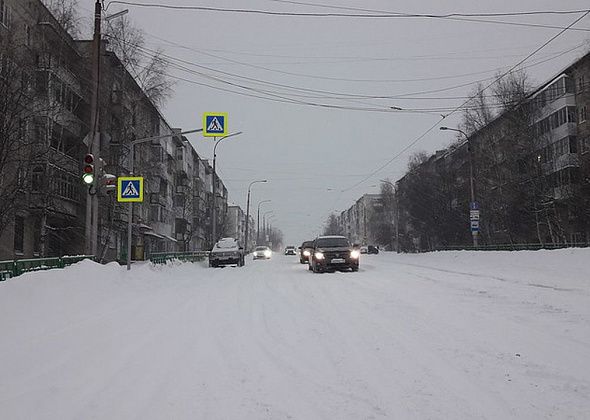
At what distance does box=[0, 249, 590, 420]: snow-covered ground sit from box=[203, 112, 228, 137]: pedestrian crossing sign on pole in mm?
8749

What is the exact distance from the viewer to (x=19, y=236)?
1195 inches

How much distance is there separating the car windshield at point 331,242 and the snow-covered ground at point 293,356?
40.4 ft

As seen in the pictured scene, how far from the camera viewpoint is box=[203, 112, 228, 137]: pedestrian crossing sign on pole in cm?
2027

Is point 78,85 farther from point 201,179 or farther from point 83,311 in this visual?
point 201,179

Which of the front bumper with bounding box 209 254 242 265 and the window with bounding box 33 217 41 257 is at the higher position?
the window with bounding box 33 217 41 257

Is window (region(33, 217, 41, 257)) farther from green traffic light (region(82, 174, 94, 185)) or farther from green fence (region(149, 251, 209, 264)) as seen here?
green traffic light (region(82, 174, 94, 185))

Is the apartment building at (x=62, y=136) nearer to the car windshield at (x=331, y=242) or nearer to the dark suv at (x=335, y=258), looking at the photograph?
the dark suv at (x=335, y=258)

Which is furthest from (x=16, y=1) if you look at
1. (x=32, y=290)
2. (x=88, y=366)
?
(x=88, y=366)

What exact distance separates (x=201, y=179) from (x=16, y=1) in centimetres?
7420

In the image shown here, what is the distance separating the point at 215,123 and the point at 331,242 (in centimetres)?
891

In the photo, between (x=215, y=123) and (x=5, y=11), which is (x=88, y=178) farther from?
(x=5, y=11)

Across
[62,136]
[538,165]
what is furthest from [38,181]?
[538,165]

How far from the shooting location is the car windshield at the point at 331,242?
1013 inches

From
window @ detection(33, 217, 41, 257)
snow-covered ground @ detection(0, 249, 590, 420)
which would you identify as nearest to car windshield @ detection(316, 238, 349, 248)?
snow-covered ground @ detection(0, 249, 590, 420)
